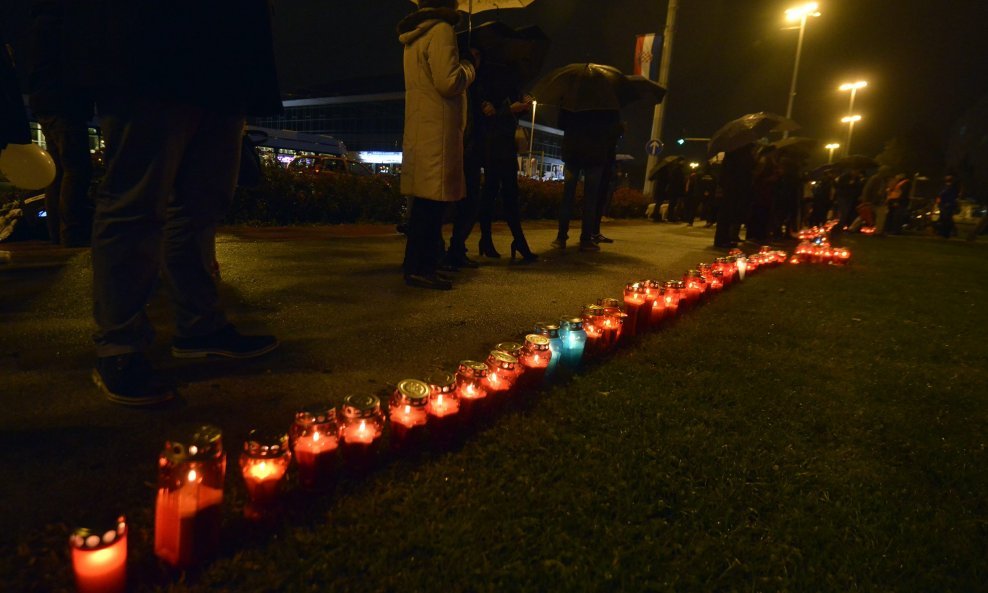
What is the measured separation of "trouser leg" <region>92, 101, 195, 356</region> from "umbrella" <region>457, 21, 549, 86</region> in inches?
139

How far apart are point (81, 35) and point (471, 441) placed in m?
2.03

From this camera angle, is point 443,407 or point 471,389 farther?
point 471,389

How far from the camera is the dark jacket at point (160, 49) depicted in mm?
1932

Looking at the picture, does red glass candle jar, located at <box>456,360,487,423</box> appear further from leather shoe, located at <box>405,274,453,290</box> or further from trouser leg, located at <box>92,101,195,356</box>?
leather shoe, located at <box>405,274,453,290</box>

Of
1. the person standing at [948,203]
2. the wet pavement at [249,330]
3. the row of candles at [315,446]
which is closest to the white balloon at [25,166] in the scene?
the wet pavement at [249,330]

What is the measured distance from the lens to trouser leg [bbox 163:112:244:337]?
7.78ft

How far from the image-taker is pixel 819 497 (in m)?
1.79

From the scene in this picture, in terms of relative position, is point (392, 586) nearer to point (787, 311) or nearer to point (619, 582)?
point (619, 582)

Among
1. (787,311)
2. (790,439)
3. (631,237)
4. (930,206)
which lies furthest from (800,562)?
(930,206)

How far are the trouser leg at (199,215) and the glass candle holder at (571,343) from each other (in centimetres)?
167

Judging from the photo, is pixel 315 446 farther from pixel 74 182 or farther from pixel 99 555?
pixel 74 182

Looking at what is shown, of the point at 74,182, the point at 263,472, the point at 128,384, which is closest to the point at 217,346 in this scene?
the point at 128,384

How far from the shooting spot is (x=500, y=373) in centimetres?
213

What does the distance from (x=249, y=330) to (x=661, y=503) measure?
2.46 metres
